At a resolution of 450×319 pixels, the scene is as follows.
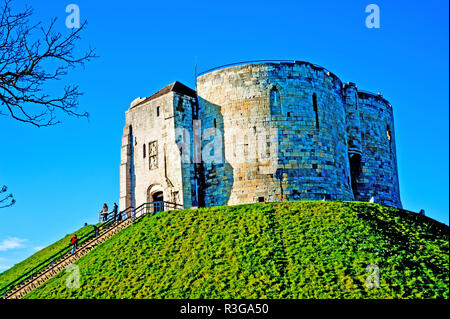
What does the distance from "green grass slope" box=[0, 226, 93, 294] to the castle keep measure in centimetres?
420

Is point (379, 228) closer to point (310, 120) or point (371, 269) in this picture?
point (371, 269)

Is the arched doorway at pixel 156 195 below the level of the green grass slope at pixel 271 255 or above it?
→ above

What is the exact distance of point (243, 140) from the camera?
31.1 metres

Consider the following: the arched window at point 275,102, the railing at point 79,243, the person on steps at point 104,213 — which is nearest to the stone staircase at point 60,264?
the railing at point 79,243

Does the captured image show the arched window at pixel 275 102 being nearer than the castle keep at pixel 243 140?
No

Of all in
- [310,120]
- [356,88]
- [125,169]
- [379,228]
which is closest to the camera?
[379,228]

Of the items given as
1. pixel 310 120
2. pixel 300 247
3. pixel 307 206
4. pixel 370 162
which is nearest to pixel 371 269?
pixel 300 247

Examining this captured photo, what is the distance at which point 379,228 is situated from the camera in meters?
24.2

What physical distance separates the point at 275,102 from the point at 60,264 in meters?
15.0

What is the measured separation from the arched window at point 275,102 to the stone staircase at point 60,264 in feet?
34.3

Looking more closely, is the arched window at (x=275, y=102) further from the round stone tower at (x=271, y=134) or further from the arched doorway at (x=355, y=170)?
the arched doorway at (x=355, y=170)

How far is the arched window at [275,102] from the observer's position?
3131 cm

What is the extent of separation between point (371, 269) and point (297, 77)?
49.0 feet

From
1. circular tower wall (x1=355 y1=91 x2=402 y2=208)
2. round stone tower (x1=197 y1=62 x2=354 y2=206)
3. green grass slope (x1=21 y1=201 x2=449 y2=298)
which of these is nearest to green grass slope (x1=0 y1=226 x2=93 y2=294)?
green grass slope (x1=21 y1=201 x2=449 y2=298)
